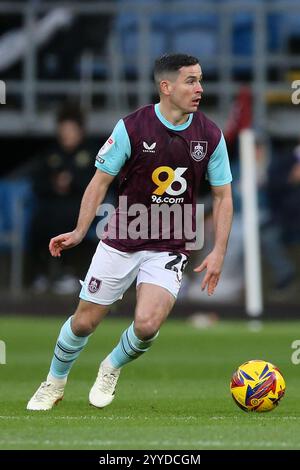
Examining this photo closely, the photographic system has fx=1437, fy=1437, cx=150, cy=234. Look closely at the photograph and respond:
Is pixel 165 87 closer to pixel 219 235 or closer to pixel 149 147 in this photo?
pixel 149 147

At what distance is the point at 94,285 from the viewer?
1010 cm

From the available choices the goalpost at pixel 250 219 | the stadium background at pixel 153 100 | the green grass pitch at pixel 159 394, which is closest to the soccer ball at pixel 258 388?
the green grass pitch at pixel 159 394

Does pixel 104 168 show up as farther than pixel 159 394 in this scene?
No

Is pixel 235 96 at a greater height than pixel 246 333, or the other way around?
pixel 235 96

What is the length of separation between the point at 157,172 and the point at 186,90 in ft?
2.01

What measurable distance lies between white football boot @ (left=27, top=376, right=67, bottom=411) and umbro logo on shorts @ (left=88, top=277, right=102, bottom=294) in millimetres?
725

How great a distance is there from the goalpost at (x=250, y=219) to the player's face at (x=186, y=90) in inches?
375

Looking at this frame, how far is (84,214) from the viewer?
395 inches

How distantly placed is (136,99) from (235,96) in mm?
1578

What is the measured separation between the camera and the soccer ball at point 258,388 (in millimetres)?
9859

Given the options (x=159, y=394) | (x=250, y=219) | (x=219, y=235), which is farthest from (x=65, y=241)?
(x=250, y=219)

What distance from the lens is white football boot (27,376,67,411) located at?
10242 mm
